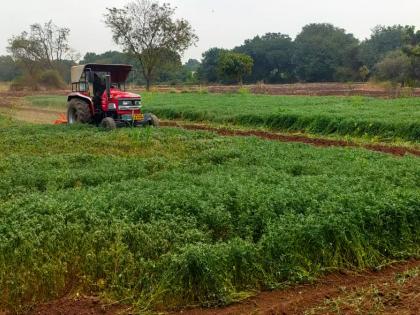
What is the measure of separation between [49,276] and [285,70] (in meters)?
79.6

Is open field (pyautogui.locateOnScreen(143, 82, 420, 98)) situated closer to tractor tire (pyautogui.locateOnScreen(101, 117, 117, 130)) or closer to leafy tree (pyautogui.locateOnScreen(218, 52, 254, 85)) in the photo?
leafy tree (pyautogui.locateOnScreen(218, 52, 254, 85))

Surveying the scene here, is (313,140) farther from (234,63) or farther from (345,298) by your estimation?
(234,63)

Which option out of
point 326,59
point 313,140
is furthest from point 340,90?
point 326,59

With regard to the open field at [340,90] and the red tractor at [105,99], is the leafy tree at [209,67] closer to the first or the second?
the open field at [340,90]

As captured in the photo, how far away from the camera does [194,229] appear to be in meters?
6.81

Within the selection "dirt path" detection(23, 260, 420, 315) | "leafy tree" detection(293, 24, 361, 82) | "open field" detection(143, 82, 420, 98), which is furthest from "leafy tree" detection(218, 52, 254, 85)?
"dirt path" detection(23, 260, 420, 315)

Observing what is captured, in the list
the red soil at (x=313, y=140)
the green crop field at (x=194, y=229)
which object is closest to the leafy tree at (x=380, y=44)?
the red soil at (x=313, y=140)

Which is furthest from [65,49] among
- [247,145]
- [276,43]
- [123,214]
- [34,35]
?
[123,214]

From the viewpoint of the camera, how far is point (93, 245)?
6.44 metres

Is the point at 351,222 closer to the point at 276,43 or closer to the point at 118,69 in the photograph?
the point at 118,69

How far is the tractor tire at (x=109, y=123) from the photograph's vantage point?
59.1 ft

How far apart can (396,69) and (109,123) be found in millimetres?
40970

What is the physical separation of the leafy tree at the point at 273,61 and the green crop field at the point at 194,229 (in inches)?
2864

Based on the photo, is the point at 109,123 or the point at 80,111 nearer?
the point at 109,123
